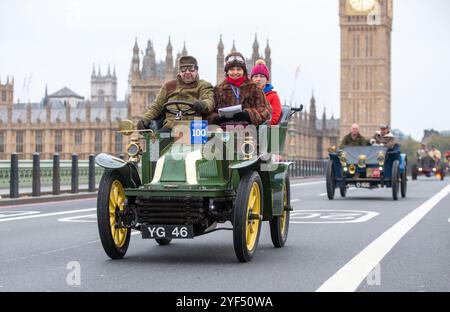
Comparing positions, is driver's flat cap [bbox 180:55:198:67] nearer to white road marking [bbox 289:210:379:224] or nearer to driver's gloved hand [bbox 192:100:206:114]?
driver's gloved hand [bbox 192:100:206:114]

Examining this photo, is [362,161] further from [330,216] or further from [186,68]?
[186,68]

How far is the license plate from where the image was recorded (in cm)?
736

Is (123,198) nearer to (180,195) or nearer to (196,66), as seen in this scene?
(180,195)

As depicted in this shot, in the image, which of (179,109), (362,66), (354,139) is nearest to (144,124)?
(179,109)

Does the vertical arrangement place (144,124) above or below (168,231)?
above

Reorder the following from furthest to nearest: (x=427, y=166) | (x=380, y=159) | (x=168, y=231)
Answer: (x=427, y=166)
(x=380, y=159)
(x=168, y=231)

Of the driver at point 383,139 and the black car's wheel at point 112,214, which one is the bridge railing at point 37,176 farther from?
the black car's wheel at point 112,214

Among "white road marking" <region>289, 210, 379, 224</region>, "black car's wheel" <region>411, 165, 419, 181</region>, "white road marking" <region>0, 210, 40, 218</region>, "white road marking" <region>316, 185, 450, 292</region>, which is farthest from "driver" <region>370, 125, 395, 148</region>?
"black car's wheel" <region>411, 165, 419, 181</region>

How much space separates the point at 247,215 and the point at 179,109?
118 cm

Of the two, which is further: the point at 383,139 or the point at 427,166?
the point at 427,166

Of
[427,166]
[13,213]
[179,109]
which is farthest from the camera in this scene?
[427,166]

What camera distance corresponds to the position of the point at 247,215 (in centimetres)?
760

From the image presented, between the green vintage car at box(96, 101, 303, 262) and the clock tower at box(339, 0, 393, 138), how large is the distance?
125 metres

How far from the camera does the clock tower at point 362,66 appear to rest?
132750 millimetres
